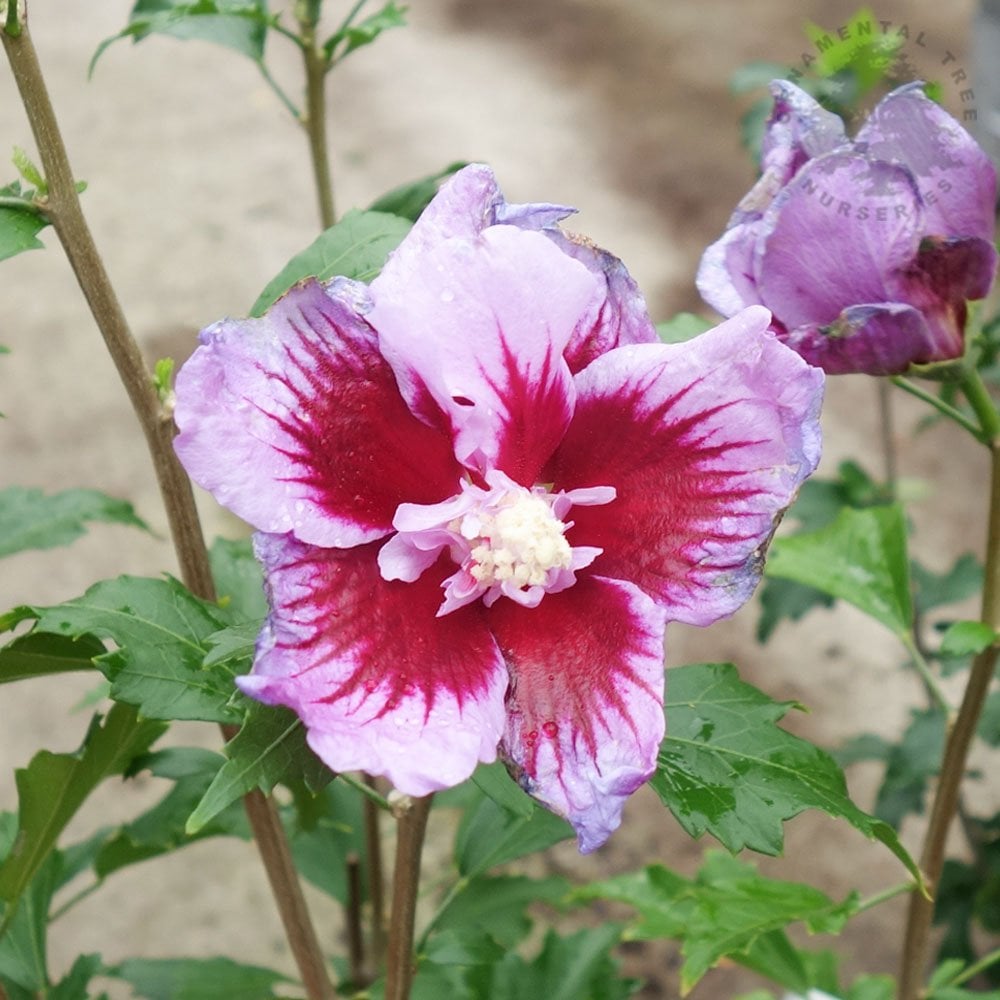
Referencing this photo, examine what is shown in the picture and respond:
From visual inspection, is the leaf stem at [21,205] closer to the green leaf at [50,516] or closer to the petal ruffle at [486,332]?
the petal ruffle at [486,332]

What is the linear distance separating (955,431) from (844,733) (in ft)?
2.58

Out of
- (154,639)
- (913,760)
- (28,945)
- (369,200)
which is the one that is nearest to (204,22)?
(154,639)

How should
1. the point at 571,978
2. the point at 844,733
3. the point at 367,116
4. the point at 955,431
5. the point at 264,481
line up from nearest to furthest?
the point at 264,481, the point at 571,978, the point at 844,733, the point at 955,431, the point at 367,116

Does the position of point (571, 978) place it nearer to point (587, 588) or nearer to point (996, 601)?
point (996, 601)

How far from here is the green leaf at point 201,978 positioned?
113 centimetres

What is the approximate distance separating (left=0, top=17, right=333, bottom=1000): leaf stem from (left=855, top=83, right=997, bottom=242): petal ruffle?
368mm

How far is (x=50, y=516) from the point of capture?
3.27 feet

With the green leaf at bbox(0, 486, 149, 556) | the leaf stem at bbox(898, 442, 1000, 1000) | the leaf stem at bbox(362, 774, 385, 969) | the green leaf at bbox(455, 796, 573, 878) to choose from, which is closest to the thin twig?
the leaf stem at bbox(362, 774, 385, 969)

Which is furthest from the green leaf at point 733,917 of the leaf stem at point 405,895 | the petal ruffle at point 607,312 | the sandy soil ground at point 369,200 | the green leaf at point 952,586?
the sandy soil ground at point 369,200

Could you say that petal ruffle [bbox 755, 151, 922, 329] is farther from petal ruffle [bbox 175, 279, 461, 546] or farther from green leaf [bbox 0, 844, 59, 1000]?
green leaf [bbox 0, 844, 59, 1000]

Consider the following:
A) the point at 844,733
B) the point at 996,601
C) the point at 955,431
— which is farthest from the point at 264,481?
the point at 955,431

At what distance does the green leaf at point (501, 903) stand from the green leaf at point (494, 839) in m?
0.10

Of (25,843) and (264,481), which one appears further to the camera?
(25,843)

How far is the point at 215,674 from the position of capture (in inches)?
24.8
